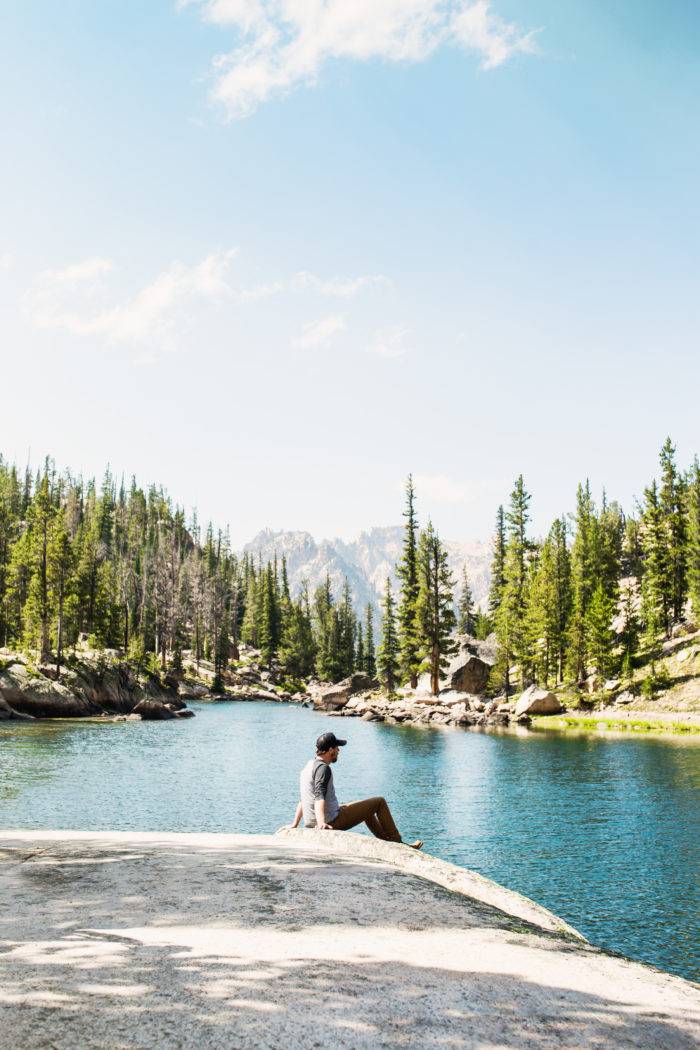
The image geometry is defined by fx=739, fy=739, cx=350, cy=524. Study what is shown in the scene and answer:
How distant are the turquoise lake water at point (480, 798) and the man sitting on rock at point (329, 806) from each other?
4663 mm

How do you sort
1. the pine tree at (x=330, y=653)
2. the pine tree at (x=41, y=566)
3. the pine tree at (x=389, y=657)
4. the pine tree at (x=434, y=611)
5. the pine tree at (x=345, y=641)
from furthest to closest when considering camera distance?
the pine tree at (x=345, y=641) < the pine tree at (x=330, y=653) < the pine tree at (x=389, y=657) < the pine tree at (x=434, y=611) < the pine tree at (x=41, y=566)

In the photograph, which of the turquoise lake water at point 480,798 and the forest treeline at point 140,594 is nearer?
the turquoise lake water at point 480,798

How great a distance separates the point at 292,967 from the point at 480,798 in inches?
937

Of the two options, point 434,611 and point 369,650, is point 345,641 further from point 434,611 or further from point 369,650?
point 434,611

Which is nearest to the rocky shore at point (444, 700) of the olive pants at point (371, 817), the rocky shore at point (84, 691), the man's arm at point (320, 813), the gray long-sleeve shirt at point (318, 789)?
the rocky shore at point (84, 691)

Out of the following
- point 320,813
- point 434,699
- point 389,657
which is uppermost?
point 389,657

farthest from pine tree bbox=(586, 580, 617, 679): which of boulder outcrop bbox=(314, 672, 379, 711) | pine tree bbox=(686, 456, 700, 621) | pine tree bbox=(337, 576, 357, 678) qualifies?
pine tree bbox=(337, 576, 357, 678)

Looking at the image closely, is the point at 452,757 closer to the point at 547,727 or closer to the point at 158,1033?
the point at 547,727

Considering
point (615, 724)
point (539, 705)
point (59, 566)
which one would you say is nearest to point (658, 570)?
point (539, 705)

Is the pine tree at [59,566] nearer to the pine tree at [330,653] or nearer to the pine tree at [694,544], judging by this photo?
the pine tree at [330,653]

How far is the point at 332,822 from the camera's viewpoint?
461 inches

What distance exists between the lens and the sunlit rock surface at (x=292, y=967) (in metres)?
4.32

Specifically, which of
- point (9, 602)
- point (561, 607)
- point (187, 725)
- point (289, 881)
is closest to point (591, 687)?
point (561, 607)

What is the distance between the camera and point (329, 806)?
464 inches
